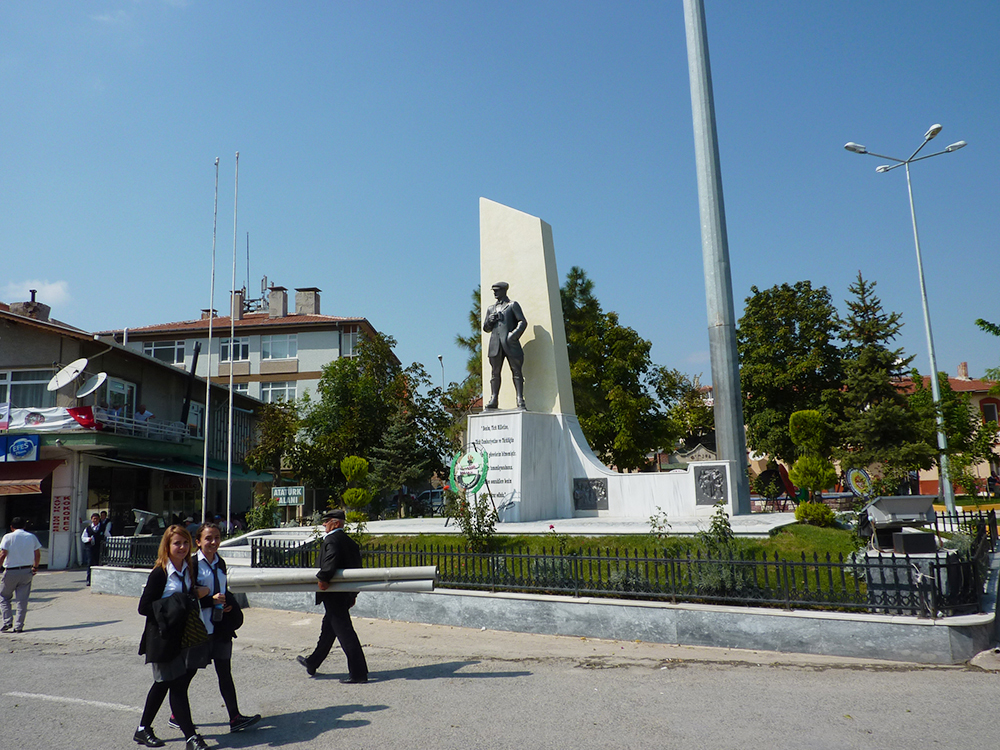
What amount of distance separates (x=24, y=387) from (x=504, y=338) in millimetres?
16483

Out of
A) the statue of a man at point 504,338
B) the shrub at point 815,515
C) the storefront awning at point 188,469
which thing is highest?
the statue of a man at point 504,338

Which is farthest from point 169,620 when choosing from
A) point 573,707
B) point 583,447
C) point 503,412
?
point 583,447

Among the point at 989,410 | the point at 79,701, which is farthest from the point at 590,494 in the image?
the point at 989,410

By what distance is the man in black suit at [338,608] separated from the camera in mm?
6914

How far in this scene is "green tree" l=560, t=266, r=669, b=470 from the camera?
30.6m

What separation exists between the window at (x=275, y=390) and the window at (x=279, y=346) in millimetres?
1518

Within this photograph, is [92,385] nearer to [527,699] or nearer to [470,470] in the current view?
[470,470]

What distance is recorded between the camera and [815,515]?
40.6ft

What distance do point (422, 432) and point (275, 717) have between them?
80.8 feet

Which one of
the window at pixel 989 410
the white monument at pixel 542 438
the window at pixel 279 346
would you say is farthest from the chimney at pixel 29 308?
the window at pixel 989 410

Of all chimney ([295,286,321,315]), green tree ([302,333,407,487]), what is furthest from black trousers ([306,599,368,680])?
chimney ([295,286,321,315])

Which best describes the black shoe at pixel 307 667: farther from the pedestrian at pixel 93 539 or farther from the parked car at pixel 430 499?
the parked car at pixel 430 499

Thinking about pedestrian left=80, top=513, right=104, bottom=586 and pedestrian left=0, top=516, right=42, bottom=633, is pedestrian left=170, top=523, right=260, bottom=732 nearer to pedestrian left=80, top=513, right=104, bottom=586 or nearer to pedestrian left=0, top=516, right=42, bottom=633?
pedestrian left=0, top=516, right=42, bottom=633

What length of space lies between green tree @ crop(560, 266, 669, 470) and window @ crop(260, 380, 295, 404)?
625 inches
